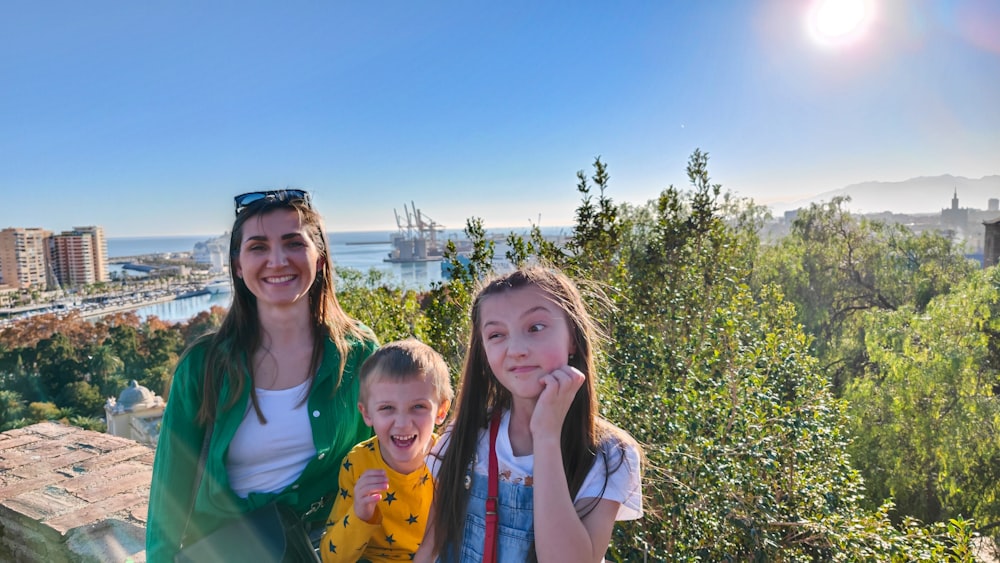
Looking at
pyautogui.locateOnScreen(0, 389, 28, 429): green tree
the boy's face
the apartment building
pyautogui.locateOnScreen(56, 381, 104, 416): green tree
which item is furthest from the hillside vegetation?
the apartment building

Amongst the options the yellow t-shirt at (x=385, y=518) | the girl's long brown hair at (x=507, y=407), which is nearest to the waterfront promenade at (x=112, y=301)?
the yellow t-shirt at (x=385, y=518)

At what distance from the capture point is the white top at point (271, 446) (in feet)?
6.88

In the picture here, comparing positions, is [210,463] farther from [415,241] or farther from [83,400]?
[415,241]

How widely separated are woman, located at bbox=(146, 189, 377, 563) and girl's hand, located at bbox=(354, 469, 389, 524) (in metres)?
0.40

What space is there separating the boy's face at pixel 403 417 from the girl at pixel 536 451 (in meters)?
0.10

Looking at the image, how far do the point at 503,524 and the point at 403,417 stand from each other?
1.57ft

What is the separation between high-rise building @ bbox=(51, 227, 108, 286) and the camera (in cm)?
5753

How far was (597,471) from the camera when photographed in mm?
1578

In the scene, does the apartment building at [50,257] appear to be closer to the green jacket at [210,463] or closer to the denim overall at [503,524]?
the green jacket at [210,463]

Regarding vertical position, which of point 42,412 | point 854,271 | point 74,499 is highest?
point 854,271

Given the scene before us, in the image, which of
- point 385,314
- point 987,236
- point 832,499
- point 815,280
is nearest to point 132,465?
point 385,314

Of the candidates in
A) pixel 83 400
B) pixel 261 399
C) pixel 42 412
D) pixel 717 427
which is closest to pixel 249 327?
pixel 261 399

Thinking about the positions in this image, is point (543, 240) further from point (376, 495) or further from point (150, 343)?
point (150, 343)

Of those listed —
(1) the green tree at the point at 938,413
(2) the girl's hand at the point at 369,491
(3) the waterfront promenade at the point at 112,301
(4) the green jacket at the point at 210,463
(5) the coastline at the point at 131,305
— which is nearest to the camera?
(2) the girl's hand at the point at 369,491
